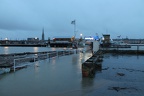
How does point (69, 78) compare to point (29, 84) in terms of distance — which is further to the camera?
point (69, 78)

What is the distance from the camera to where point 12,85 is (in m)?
10.4

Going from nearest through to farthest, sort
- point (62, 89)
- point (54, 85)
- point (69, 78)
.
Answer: point (62, 89) → point (54, 85) → point (69, 78)

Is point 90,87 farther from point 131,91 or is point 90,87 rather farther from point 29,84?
point 29,84

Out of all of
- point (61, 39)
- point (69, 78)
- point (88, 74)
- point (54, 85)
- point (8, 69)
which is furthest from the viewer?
point (61, 39)

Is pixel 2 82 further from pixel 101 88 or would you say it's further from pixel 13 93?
pixel 101 88

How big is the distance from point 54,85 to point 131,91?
11.9ft

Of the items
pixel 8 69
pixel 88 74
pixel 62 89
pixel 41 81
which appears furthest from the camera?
pixel 8 69

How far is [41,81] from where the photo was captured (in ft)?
37.3

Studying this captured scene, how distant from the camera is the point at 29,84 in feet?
34.9

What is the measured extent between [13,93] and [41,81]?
2.53 m

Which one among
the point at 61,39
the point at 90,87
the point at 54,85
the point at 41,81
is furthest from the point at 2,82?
the point at 61,39

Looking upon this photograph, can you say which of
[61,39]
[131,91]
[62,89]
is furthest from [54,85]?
[61,39]

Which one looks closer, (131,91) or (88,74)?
(131,91)

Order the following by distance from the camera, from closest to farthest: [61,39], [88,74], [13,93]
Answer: [13,93] → [88,74] → [61,39]
